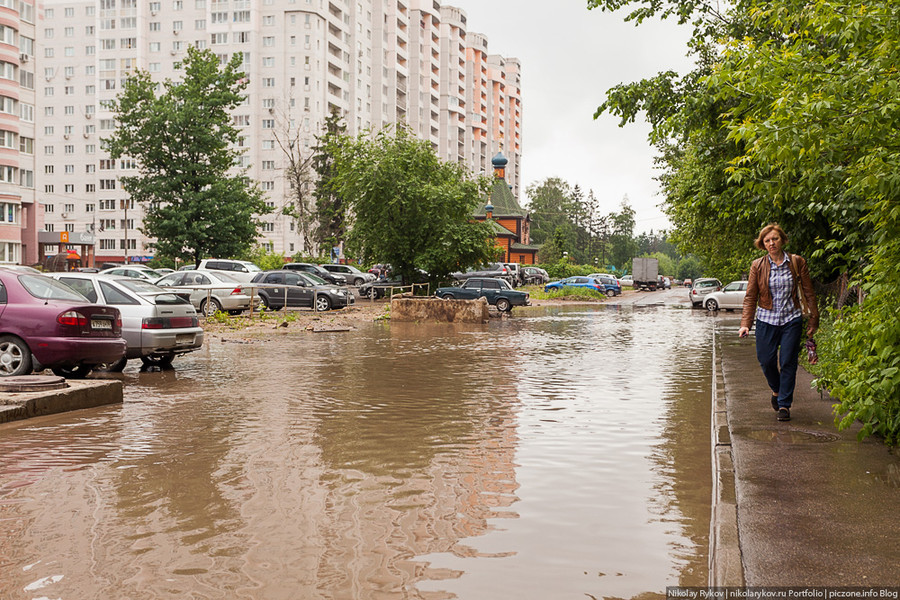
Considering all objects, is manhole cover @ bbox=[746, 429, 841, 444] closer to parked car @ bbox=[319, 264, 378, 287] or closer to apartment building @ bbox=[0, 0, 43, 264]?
parked car @ bbox=[319, 264, 378, 287]

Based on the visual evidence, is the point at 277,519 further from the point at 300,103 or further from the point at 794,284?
the point at 300,103

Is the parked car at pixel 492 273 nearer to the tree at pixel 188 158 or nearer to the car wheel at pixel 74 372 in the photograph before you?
the tree at pixel 188 158

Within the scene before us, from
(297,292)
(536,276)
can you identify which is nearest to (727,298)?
(297,292)

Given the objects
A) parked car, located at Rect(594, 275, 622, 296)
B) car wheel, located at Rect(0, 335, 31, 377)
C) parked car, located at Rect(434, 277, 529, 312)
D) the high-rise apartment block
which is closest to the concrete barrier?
parked car, located at Rect(434, 277, 529, 312)

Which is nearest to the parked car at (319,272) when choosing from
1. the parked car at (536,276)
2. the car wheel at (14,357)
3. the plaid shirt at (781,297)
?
the parked car at (536,276)

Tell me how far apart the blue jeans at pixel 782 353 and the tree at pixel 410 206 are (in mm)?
32132

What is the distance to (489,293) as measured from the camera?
37969mm

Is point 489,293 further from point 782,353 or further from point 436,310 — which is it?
point 782,353

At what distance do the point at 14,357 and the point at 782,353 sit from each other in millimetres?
9771

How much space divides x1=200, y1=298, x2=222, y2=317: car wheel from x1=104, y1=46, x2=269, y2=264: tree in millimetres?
19805

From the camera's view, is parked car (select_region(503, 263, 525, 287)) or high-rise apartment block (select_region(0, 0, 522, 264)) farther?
high-rise apartment block (select_region(0, 0, 522, 264))

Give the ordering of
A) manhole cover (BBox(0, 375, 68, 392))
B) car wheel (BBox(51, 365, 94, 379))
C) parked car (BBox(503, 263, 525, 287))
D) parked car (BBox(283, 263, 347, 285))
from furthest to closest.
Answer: parked car (BBox(503, 263, 525, 287)), parked car (BBox(283, 263, 347, 285)), car wheel (BBox(51, 365, 94, 379)), manhole cover (BBox(0, 375, 68, 392))

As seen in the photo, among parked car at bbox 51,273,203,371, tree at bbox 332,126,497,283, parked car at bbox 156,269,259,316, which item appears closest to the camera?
parked car at bbox 51,273,203,371

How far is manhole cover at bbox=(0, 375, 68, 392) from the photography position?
10406mm
